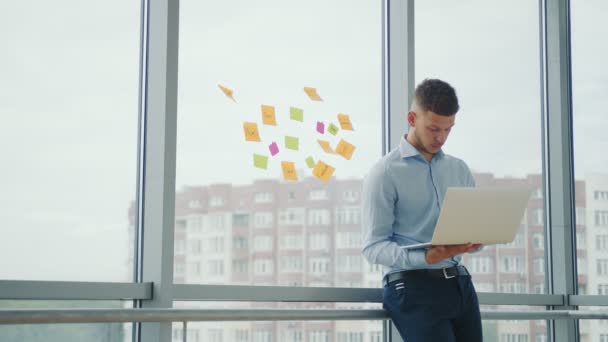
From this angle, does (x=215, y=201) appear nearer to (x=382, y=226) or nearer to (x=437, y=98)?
(x=382, y=226)

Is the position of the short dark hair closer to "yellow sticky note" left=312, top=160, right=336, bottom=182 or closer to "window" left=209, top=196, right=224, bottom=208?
"yellow sticky note" left=312, top=160, right=336, bottom=182

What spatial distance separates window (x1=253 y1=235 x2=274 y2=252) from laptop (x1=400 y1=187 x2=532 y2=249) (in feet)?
2.25

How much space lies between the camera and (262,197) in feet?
9.78

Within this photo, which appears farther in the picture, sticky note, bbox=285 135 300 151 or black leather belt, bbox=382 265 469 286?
sticky note, bbox=285 135 300 151

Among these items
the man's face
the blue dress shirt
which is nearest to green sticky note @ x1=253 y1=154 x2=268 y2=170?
the blue dress shirt

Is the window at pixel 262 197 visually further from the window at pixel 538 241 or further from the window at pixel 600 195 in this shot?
the window at pixel 600 195

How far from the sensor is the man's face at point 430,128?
8.73ft

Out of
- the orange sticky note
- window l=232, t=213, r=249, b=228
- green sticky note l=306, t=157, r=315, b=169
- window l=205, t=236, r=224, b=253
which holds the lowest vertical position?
window l=205, t=236, r=224, b=253

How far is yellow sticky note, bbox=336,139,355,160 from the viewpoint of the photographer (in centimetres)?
325

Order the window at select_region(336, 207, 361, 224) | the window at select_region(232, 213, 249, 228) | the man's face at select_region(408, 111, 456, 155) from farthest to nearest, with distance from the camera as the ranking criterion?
the window at select_region(336, 207, 361, 224), the window at select_region(232, 213, 249, 228), the man's face at select_region(408, 111, 456, 155)

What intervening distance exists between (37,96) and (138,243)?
0.54 metres

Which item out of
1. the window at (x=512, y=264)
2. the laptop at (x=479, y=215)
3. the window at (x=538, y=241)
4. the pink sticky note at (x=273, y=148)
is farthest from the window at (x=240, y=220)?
the window at (x=538, y=241)

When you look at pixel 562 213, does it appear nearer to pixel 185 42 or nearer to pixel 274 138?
pixel 274 138

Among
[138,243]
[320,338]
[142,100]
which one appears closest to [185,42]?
[142,100]
